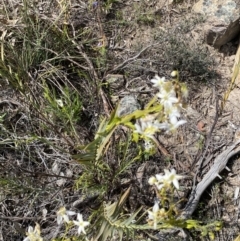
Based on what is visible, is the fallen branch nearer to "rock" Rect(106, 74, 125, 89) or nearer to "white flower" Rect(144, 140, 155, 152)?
"white flower" Rect(144, 140, 155, 152)

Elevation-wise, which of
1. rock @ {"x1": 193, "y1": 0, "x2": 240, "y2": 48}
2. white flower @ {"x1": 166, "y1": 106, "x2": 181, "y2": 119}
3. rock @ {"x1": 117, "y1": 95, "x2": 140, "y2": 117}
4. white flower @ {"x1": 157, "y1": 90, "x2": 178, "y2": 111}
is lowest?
rock @ {"x1": 117, "y1": 95, "x2": 140, "y2": 117}

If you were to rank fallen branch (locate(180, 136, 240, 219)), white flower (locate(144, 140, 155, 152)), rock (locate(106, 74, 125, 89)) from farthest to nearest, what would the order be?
rock (locate(106, 74, 125, 89))
fallen branch (locate(180, 136, 240, 219))
white flower (locate(144, 140, 155, 152))

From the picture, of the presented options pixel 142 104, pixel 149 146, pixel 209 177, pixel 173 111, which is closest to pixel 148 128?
pixel 173 111

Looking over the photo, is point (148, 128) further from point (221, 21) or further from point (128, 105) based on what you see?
point (221, 21)

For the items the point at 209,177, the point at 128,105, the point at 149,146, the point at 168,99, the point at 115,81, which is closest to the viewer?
the point at 168,99

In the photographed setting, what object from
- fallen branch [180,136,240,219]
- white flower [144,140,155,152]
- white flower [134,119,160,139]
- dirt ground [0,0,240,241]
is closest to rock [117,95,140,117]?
dirt ground [0,0,240,241]

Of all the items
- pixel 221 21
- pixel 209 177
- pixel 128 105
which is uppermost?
pixel 221 21

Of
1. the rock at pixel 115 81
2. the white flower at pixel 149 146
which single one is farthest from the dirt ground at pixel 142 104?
the white flower at pixel 149 146

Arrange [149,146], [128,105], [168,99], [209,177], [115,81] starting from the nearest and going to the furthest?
[168,99]
[149,146]
[209,177]
[128,105]
[115,81]
